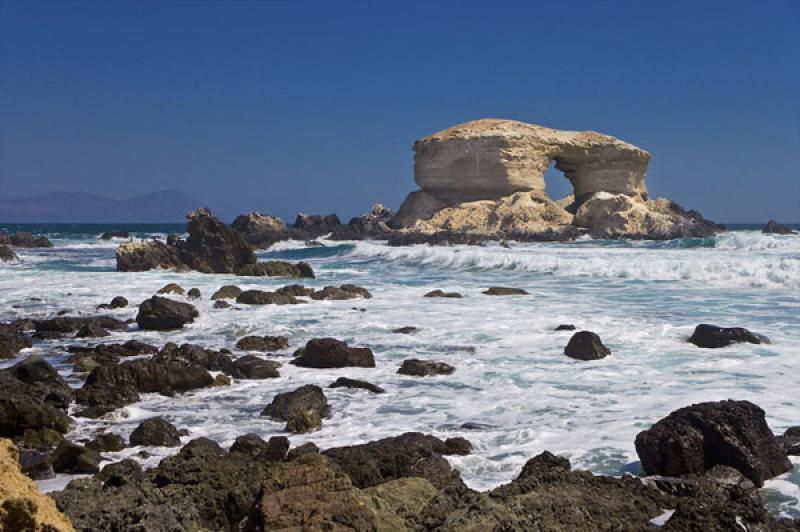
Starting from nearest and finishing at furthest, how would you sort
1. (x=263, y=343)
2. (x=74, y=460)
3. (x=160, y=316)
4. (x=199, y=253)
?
(x=74, y=460) → (x=263, y=343) → (x=160, y=316) → (x=199, y=253)

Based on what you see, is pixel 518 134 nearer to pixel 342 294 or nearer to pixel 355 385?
pixel 342 294

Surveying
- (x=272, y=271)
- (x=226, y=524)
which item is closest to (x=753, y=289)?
(x=272, y=271)

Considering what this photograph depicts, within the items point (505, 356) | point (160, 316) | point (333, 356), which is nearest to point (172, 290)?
point (160, 316)

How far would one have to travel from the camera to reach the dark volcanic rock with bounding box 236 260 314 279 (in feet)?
83.3

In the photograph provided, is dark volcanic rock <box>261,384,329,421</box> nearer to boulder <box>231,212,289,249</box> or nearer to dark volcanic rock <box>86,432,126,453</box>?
dark volcanic rock <box>86,432,126,453</box>

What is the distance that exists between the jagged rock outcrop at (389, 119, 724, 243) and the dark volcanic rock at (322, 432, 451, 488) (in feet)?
135

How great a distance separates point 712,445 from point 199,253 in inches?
970

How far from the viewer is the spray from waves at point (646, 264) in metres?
21.4

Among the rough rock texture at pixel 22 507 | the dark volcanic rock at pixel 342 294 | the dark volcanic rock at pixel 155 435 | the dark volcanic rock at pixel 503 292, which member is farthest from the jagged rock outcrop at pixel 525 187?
the rough rock texture at pixel 22 507

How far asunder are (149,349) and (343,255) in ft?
92.3

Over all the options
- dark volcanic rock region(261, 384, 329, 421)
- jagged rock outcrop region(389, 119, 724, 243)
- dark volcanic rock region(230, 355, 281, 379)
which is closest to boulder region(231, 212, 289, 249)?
jagged rock outcrop region(389, 119, 724, 243)

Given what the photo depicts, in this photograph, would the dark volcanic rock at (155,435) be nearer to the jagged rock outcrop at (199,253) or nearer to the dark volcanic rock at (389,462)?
the dark volcanic rock at (389,462)

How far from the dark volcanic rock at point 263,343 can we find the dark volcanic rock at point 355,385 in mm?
2983

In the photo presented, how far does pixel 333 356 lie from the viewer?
1018cm
